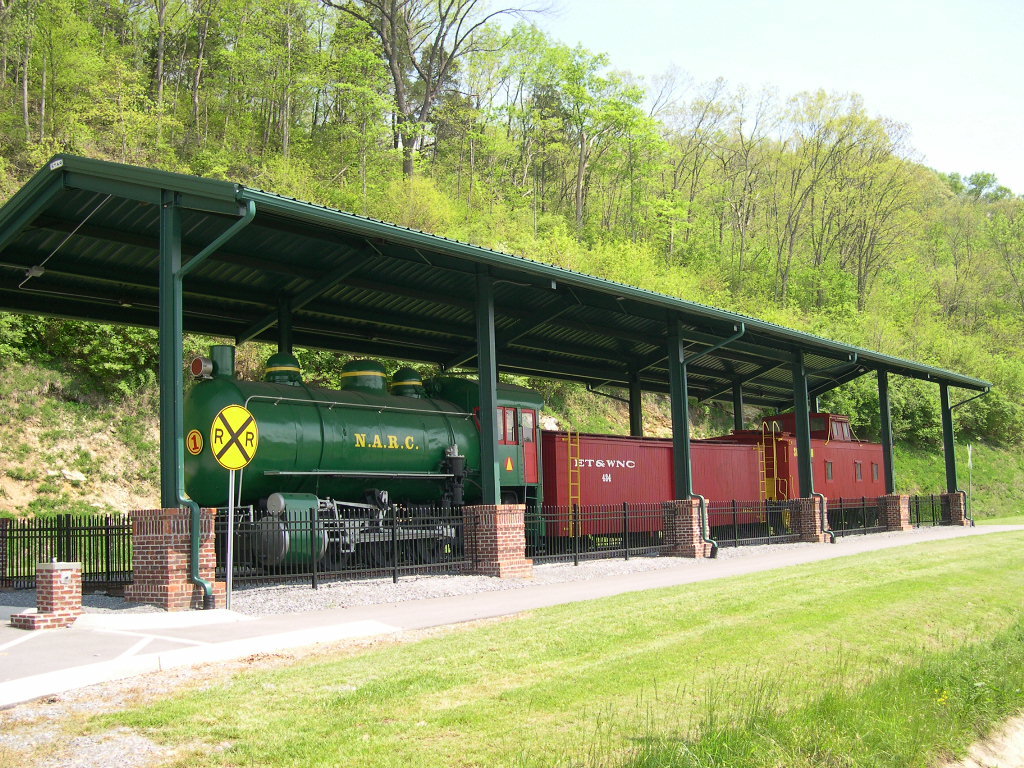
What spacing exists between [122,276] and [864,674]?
14089 mm

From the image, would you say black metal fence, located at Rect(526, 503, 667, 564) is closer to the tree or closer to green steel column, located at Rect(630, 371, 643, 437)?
green steel column, located at Rect(630, 371, 643, 437)

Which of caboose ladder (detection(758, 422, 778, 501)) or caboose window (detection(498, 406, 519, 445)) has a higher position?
caboose window (detection(498, 406, 519, 445))

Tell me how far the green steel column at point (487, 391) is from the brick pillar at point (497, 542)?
13.3 inches

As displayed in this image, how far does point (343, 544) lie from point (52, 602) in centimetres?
575

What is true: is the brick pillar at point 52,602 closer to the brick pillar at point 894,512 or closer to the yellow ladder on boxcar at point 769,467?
the yellow ladder on boxcar at point 769,467

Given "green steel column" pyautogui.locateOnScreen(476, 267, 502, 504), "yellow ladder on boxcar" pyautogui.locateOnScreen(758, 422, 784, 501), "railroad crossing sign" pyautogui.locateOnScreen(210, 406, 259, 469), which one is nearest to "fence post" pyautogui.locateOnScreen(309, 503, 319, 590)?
"railroad crossing sign" pyautogui.locateOnScreen(210, 406, 259, 469)

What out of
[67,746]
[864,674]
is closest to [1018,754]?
[864,674]

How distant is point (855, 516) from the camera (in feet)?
108

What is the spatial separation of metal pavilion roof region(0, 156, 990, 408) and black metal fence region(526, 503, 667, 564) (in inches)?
178

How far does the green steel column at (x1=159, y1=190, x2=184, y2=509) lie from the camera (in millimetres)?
12914

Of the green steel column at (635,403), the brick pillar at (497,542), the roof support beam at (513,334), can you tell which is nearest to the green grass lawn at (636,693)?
the brick pillar at (497,542)

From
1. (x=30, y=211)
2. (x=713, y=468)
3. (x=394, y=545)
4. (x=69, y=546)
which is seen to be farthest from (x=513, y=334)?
(x=30, y=211)

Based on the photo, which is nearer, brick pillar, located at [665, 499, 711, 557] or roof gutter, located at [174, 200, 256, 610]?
roof gutter, located at [174, 200, 256, 610]

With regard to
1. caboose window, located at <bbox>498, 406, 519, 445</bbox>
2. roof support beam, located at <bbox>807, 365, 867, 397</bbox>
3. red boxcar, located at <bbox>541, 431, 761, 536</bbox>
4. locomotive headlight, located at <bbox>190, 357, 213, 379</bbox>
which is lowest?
red boxcar, located at <bbox>541, 431, 761, 536</bbox>
